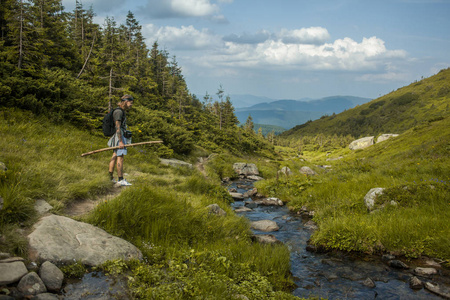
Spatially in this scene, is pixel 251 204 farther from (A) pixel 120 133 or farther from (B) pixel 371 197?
(A) pixel 120 133

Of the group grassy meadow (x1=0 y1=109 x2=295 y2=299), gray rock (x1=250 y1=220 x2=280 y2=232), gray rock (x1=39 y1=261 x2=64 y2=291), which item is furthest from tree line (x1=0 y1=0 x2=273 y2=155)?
gray rock (x1=39 y1=261 x2=64 y2=291)

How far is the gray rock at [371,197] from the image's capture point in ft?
34.0

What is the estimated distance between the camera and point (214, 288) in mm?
4402

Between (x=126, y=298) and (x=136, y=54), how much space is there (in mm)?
60628

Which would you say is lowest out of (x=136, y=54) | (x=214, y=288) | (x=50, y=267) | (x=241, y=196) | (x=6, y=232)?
(x=241, y=196)

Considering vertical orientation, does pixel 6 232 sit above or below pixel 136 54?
below

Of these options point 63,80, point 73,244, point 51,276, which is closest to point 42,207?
point 73,244

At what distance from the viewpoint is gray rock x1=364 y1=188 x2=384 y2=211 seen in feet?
34.0

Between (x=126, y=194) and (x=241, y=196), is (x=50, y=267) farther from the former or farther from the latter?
(x=241, y=196)

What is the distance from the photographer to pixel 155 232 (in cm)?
643

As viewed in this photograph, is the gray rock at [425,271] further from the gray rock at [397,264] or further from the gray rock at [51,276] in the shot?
the gray rock at [51,276]

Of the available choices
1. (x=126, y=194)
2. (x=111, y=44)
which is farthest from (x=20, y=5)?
(x=126, y=194)

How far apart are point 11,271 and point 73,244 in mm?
1273

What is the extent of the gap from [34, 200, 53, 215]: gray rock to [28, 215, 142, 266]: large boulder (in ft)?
1.58
